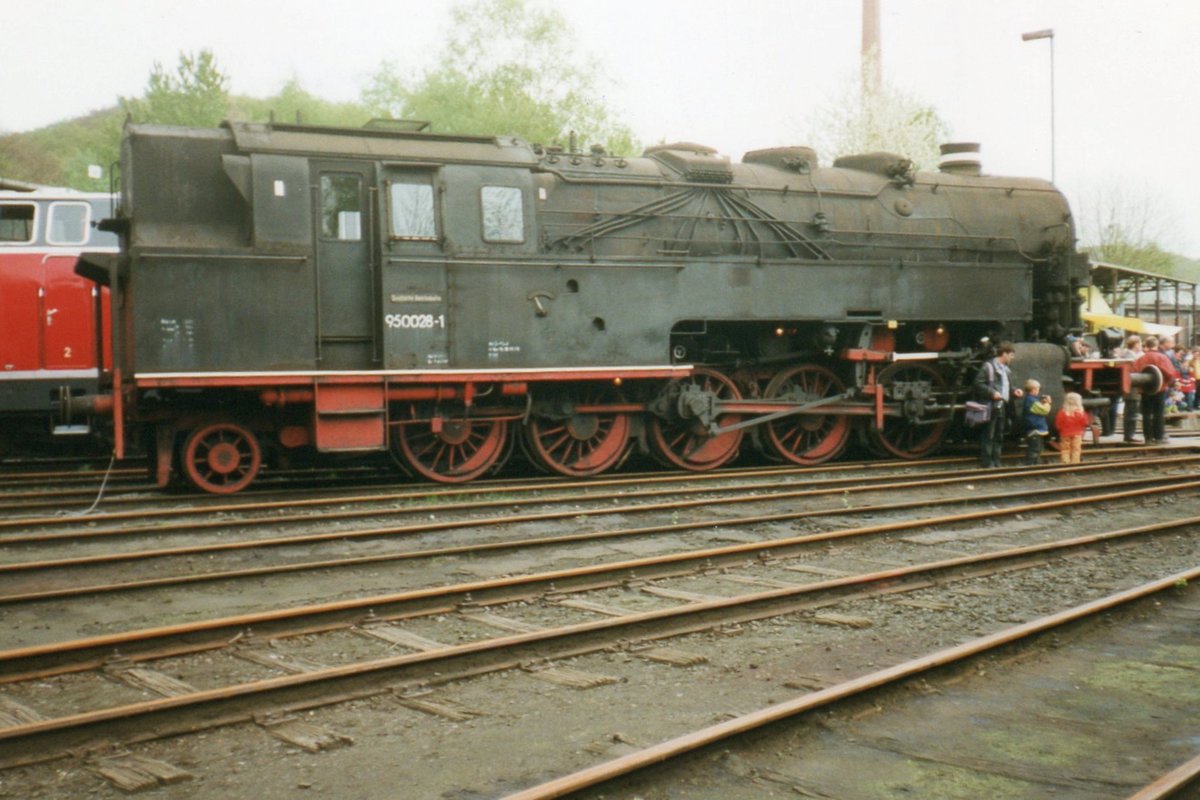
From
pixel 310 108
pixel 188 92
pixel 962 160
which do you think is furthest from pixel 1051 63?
pixel 310 108

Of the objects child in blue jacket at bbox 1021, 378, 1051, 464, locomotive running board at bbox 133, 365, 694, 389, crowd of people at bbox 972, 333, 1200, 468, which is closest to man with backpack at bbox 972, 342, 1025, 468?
crowd of people at bbox 972, 333, 1200, 468

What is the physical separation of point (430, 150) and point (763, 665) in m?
7.54

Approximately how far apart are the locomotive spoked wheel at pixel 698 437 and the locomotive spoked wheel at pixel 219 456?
454 centimetres

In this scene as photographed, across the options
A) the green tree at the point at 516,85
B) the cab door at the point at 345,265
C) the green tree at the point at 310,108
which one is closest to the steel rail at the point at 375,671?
the cab door at the point at 345,265

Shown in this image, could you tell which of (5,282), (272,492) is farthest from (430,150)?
(5,282)

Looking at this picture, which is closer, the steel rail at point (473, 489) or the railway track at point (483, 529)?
the railway track at point (483, 529)

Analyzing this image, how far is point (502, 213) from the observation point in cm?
1170

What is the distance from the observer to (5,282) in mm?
14844

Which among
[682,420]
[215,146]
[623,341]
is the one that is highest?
[215,146]

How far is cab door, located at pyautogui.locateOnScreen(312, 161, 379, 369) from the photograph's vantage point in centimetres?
1093

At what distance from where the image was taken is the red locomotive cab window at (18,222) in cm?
1512

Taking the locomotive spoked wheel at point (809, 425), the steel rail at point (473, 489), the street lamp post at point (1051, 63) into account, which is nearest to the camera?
the steel rail at point (473, 489)

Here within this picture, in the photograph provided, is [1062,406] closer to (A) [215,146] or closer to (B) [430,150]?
(B) [430,150]

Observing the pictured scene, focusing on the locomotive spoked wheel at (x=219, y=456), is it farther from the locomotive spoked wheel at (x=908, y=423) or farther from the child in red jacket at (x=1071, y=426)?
the child in red jacket at (x=1071, y=426)
